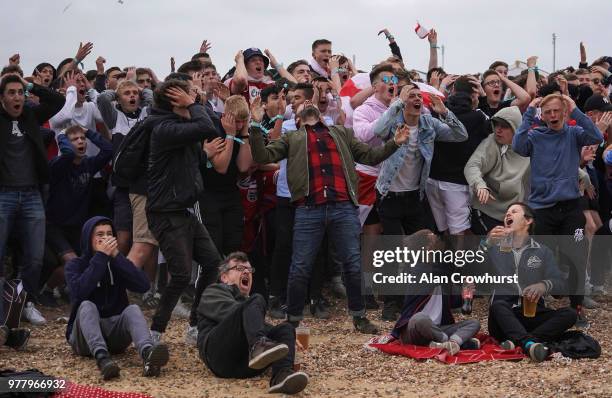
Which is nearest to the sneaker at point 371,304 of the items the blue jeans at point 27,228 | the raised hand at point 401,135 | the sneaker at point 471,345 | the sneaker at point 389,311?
the sneaker at point 389,311

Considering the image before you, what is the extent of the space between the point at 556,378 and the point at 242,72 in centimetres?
508

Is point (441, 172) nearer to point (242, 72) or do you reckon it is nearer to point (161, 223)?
point (242, 72)

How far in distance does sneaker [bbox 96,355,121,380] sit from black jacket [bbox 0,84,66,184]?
2800 mm

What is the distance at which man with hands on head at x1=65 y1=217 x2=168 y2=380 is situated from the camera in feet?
23.5

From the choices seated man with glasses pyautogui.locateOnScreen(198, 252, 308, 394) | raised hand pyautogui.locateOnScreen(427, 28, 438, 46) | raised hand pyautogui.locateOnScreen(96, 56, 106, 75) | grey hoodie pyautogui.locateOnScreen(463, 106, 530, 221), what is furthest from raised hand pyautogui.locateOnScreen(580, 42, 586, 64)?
seated man with glasses pyautogui.locateOnScreen(198, 252, 308, 394)

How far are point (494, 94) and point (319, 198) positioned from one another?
310 centimetres

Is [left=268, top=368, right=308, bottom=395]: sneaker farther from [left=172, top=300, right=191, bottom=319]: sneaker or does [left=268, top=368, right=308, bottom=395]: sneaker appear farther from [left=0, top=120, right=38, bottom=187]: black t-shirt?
[left=0, top=120, right=38, bottom=187]: black t-shirt

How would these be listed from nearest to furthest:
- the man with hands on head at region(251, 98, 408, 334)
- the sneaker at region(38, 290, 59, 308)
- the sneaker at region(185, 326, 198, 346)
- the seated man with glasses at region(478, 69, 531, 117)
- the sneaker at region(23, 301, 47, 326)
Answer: the sneaker at region(185, 326, 198, 346), the man with hands on head at region(251, 98, 408, 334), the sneaker at region(23, 301, 47, 326), the sneaker at region(38, 290, 59, 308), the seated man with glasses at region(478, 69, 531, 117)

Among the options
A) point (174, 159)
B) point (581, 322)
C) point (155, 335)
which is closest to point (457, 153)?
point (581, 322)

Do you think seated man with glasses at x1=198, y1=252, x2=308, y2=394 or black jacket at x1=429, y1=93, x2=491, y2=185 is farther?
black jacket at x1=429, y1=93, x2=491, y2=185

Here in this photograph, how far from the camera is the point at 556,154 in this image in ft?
31.1

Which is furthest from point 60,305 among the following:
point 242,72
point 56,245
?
point 242,72

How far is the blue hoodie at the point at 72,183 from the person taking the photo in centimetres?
974

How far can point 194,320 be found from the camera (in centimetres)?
821
